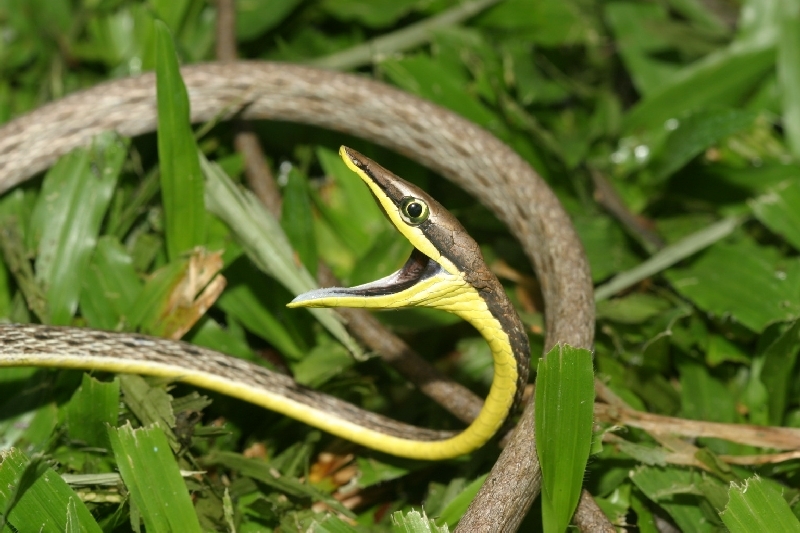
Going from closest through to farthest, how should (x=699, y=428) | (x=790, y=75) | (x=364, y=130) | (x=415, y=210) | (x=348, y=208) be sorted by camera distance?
1. (x=415, y=210)
2. (x=699, y=428)
3. (x=364, y=130)
4. (x=348, y=208)
5. (x=790, y=75)

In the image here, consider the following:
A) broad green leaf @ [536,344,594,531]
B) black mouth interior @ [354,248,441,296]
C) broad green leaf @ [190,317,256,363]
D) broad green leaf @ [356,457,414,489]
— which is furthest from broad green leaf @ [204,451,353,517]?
black mouth interior @ [354,248,441,296]

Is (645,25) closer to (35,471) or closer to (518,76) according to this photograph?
(518,76)

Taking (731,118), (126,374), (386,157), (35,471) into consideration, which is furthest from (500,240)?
(35,471)

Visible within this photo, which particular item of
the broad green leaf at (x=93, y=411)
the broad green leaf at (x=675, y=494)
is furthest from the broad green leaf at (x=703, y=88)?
the broad green leaf at (x=93, y=411)

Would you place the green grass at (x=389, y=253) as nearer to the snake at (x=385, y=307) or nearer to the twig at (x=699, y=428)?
the twig at (x=699, y=428)

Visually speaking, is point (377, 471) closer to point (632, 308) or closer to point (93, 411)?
point (93, 411)

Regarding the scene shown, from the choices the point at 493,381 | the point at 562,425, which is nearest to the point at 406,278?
the point at 493,381
